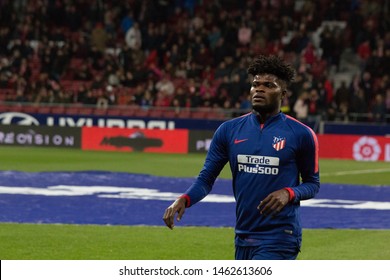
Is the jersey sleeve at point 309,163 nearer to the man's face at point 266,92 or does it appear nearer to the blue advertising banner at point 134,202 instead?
the man's face at point 266,92

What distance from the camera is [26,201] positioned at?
17.9 metres

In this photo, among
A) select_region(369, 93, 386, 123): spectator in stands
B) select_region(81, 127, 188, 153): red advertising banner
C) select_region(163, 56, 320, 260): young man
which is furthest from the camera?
select_region(81, 127, 188, 153): red advertising banner

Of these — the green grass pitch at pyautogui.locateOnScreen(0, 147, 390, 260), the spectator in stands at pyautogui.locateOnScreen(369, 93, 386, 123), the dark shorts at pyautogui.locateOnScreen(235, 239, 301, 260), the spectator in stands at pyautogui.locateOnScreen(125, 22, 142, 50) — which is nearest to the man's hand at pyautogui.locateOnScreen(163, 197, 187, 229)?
the dark shorts at pyautogui.locateOnScreen(235, 239, 301, 260)

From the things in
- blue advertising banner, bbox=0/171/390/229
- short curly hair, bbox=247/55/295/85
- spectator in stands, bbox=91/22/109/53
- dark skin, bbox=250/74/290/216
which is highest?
short curly hair, bbox=247/55/295/85

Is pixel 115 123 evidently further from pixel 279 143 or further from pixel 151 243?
pixel 279 143

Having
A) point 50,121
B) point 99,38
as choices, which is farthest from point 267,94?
point 99,38

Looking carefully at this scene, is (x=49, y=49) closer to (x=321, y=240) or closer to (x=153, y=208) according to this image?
(x=153, y=208)

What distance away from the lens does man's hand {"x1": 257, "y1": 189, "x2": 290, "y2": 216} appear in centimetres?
687

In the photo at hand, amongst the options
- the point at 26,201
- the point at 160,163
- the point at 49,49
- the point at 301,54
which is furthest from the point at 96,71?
the point at 26,201

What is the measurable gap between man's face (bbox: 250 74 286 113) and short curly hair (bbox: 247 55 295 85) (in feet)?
0.12

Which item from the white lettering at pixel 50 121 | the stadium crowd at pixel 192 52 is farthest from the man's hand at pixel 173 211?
the white lettering at pixel 50 121

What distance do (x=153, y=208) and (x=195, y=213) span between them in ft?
3.06

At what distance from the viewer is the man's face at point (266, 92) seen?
23.5 feet

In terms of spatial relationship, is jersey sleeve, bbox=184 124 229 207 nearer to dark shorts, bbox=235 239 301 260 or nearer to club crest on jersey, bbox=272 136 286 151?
club crest on jersey, bbox=272 136 286 151
